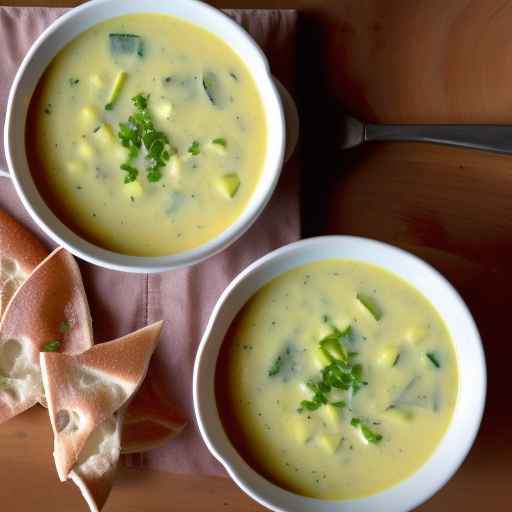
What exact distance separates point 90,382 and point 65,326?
0.13 meters

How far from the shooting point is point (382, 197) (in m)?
1.41

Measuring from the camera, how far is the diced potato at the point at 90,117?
1.23 m

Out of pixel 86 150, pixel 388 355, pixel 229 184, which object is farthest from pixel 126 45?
pixel 388 355

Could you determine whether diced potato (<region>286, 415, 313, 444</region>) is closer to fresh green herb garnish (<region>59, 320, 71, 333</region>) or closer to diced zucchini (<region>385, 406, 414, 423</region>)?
diced zucchini (<region>385, 406, 414, 423</region>)

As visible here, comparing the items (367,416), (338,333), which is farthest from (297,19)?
(367,416)

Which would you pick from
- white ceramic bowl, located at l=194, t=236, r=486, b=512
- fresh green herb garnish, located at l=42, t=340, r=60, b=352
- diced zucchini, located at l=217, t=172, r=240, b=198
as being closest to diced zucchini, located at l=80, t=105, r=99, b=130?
diced zucchini, located at l=217, t=172, r=240, b=198

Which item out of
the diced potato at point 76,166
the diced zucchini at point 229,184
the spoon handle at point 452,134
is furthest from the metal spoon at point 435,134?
the diced potato at point 76,166

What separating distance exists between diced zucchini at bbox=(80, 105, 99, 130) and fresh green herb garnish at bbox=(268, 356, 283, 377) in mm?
494

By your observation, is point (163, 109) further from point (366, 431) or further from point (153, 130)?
point (366, 431)

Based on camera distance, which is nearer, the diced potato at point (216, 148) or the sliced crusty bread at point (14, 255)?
the diced potato at point (216, 148)

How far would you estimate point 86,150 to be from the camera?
123 cm

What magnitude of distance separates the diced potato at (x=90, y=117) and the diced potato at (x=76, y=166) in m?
0.06

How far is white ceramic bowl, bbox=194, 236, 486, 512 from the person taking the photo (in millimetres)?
1201

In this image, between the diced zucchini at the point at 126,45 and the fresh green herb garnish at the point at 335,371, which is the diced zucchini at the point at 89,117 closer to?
the diced zucchini at the point at 126,45
